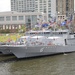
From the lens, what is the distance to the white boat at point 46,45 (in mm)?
42906

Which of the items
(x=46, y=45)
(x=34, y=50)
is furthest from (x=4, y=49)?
(x=46, y=45)

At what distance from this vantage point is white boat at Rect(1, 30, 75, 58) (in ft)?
141

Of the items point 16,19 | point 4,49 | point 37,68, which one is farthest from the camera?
point 16,19

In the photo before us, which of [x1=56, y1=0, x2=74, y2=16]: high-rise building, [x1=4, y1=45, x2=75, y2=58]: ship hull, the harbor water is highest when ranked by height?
[x1=56, y1=0, x2=74, y2=16]: high-rise building

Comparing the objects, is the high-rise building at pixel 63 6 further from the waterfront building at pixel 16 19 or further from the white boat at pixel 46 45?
the white boat at pixel 46 45

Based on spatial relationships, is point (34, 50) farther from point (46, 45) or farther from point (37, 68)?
point (37, 68)

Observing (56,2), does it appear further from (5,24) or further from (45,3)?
(5,24)

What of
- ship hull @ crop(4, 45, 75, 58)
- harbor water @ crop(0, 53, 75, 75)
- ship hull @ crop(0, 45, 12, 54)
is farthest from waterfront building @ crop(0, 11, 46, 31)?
harbor water @ crop(0, 53, 75, 75)

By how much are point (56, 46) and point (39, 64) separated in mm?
10988

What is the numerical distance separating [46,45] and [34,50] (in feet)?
9.12

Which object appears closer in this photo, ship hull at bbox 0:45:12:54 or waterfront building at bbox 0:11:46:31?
ship hull at bbox 0:45:12:54

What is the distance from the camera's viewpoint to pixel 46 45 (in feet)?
152

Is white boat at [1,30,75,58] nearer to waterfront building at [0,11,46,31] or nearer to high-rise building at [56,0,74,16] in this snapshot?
waterfront building at [0,11,46,31]

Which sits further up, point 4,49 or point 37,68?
point 4,49
